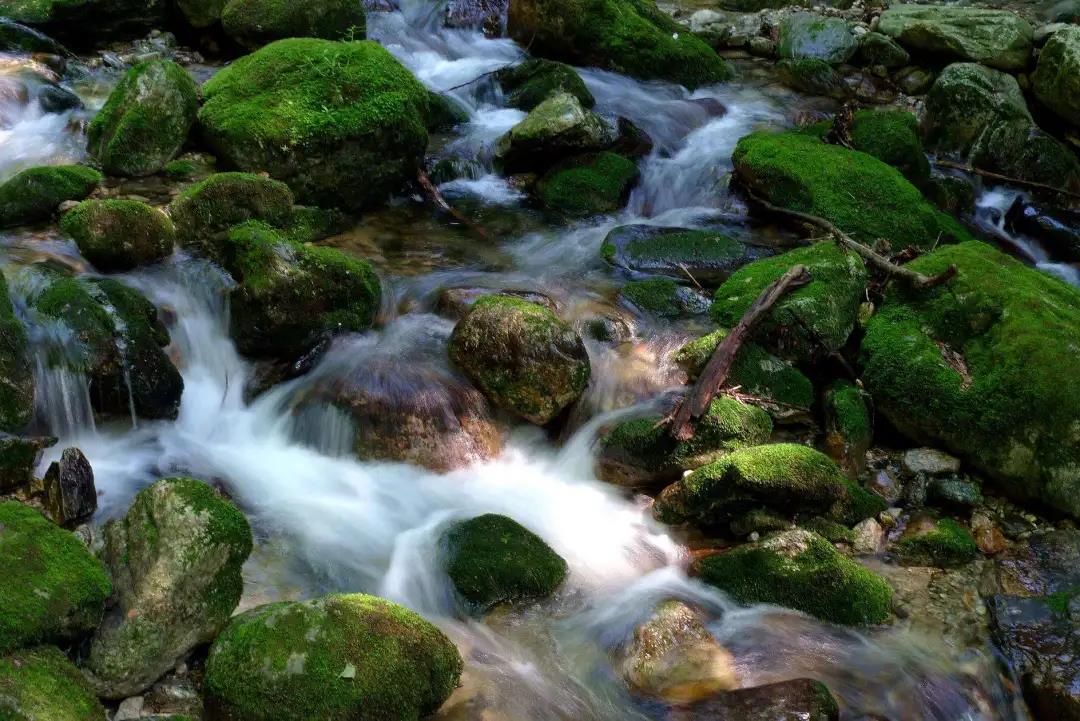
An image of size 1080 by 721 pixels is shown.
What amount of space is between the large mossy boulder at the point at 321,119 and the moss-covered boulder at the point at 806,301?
12.2 ft

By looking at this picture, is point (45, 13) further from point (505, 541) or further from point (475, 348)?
point (505, 541)

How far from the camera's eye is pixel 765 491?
17.4ft

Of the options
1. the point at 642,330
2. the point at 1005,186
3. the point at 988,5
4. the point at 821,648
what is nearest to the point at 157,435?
the point at 642,330

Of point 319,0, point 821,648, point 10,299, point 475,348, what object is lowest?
point 821,648

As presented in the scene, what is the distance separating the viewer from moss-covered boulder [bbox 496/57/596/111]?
11352mm

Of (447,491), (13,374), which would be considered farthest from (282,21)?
(447,491)

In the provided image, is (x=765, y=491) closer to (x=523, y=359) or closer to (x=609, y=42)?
(x=523, y=359)

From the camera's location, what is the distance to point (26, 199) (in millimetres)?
6969

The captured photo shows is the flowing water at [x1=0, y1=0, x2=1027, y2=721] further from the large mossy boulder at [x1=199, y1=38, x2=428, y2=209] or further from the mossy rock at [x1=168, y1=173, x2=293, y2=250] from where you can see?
the large mossy boulder at [x1=199, y1=38, x2=428, y2=209]

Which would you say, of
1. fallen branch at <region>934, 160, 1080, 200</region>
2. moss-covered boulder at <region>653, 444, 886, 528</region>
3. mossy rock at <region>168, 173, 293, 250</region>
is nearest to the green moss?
moss-covered boulder at <region>653, 444, 886, 528</region>

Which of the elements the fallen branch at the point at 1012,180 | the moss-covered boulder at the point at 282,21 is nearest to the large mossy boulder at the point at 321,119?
the moss-covered boulder at the point at 282,21

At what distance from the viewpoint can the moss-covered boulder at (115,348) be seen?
5.55 metres

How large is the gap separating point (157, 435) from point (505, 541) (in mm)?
2658

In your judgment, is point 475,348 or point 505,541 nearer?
point 505,541
